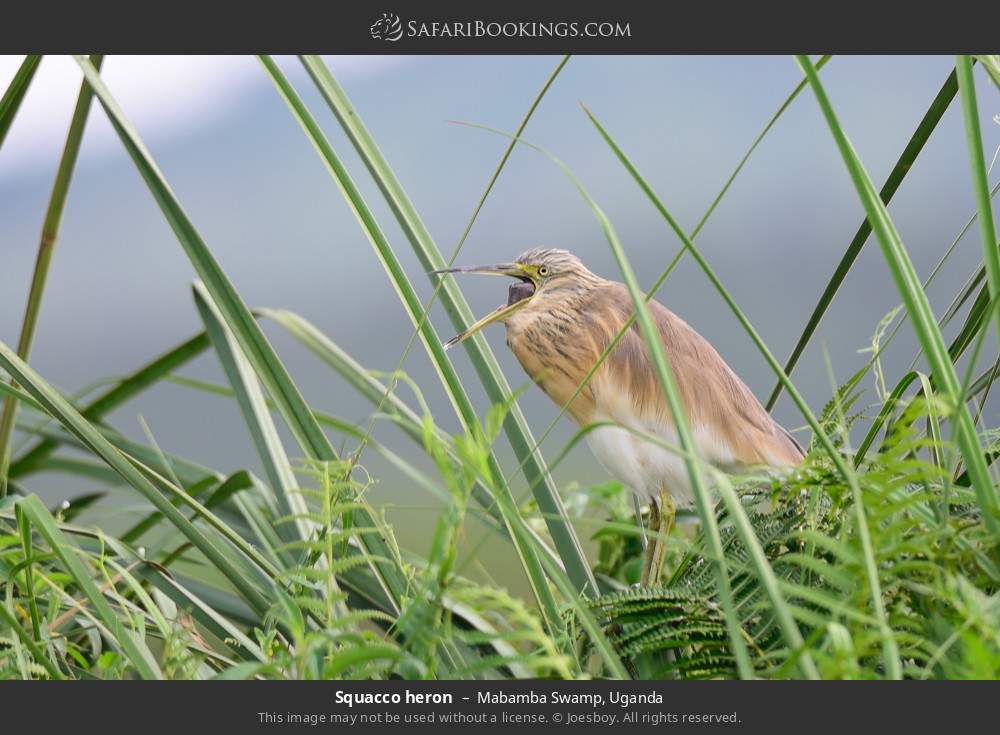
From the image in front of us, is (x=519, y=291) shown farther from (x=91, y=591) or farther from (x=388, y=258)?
(x=91, y=591)

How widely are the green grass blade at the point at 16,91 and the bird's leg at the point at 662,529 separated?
0.65 meters

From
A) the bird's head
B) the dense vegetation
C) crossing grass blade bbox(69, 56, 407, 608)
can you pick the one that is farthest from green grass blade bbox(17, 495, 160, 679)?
the bird's head

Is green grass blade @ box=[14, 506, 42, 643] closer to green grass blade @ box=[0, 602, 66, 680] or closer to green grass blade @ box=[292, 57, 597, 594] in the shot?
green grass blade @ box=[0, 602, 66, 680]

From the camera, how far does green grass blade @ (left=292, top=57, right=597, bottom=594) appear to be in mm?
619

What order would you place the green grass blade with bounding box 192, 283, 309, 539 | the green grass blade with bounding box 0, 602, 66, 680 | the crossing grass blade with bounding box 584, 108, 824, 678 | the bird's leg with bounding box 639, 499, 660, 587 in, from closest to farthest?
the crossing grass blade with bounding box 584, 108, 824, 678 → the green grass blade with bounding box 0, 602, 66, 680 → the green grass blade with bounding box 192, 283, 309, 539 → the bird's leg with bounding box 639, 499, 660, 587

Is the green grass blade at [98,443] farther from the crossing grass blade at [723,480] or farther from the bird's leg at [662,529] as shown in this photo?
the bird's leg at [662,529]

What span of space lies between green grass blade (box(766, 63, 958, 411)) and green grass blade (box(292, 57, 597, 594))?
0.21 metres

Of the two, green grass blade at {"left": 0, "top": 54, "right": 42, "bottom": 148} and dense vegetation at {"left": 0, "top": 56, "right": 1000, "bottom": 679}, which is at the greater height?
green grass blade at {"left": 0, "top": 54, "right": 42, "bottom": 148}

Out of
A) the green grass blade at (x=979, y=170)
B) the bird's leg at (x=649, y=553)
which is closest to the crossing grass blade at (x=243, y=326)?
the bird's leg at (x=649, y=553)

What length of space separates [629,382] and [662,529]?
17cm

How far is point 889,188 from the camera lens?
606 mm

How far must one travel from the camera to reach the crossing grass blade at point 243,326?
0.61 metres
